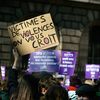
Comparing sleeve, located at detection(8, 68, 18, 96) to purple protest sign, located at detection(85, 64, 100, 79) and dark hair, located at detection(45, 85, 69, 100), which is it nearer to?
dark hair, located at detection(45, 85, 69, 100)

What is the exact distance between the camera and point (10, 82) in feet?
16.9

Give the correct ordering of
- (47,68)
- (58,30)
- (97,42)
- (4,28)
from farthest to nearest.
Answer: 1. (97,42)
2. (58,30)
3. (4,28)
4. (47,68)

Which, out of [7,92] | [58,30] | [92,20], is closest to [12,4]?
[58,30]

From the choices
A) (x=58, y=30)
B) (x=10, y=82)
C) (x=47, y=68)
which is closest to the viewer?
(x=10, y=82)

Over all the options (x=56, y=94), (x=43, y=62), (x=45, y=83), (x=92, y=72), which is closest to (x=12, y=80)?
(x=45, y=83)

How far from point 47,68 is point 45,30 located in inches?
73.1

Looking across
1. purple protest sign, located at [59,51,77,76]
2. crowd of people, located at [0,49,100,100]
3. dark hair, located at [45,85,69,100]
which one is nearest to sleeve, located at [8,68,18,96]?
crowd of people, located at [0,49,100,100]

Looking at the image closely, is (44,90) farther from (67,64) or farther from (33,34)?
(67,64)

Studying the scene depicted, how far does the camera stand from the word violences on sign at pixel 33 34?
6.98m

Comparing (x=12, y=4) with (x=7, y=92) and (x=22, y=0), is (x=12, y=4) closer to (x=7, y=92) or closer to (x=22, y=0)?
(x=22, y=0)

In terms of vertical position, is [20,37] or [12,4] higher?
[12,4]

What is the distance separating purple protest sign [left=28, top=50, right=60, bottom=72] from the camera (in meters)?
9.08

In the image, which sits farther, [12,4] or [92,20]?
[92,20]

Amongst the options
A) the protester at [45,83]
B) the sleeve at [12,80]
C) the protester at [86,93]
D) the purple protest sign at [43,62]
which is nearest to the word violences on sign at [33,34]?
the purple protest sign at [43,62]
